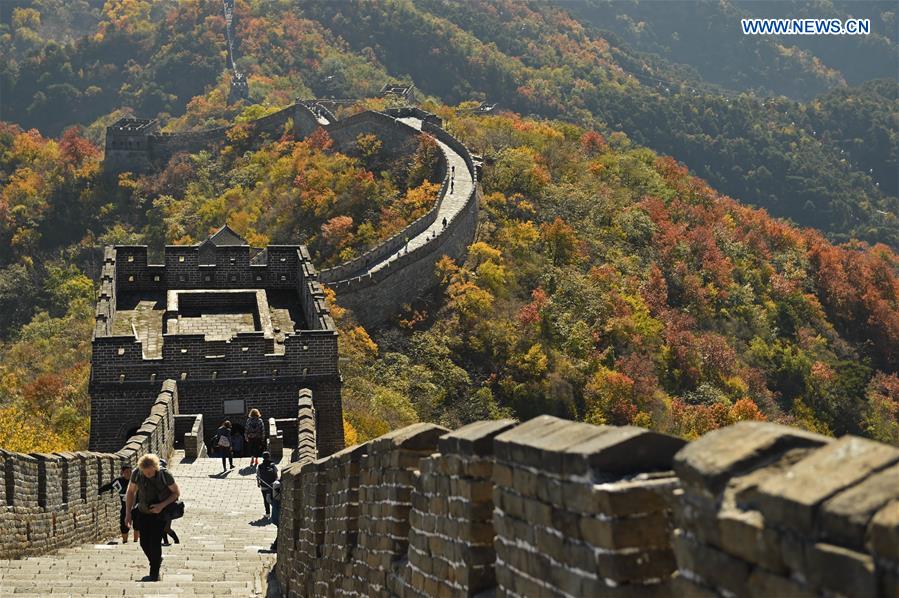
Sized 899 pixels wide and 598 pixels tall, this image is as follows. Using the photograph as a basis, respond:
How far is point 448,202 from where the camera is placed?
7025 centimetres

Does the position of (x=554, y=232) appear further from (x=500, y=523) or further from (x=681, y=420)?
(x=500, y=523)

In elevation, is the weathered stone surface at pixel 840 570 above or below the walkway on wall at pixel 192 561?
above

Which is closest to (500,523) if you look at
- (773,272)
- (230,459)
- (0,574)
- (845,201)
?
(0,574)

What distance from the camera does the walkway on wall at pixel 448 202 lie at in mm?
62950

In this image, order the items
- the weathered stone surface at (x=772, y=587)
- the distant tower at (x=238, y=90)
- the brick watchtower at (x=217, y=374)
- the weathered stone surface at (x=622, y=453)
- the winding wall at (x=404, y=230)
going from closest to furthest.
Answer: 1. the weathered stone surface at (x=772, y=587)
2. the weathered stone surface at (x=622, y=453)
3. the brick watchtower at (x=217, y=374)
4. the winding wall at (x=404, y=230)
5. the distant tower at (x=238, y=90)

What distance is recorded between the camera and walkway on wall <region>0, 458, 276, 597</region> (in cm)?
1332

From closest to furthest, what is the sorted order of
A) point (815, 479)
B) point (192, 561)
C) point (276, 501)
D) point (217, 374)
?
point (815, 479) < point (192, 561) < point (276, 501) < point (217, 374)

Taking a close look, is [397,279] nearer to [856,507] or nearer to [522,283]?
[522,283]

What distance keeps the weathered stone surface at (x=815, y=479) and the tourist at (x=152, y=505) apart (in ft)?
32.8

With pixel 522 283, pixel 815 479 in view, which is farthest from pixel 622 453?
pixel 522 283

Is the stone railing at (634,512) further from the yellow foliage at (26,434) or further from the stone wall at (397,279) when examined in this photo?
the stone wall at (397,279)

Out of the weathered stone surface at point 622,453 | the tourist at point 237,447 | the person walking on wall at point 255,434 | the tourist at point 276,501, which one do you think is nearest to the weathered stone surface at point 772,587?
the weathered stone surface at point 622,453

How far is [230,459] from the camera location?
87.9 ft

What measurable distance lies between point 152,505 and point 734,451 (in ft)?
32.9
